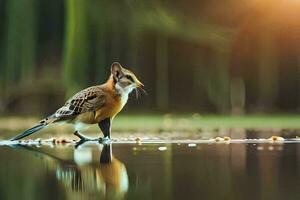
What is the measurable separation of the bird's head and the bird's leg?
17 cm

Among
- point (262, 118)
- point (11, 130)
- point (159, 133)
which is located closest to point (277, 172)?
point (159, 133)

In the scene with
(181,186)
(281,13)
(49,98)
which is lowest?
(181,186)

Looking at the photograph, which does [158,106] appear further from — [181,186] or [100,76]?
[181,186]

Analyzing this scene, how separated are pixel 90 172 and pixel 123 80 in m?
1.20

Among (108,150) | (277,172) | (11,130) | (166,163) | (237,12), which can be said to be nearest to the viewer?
(277,172)

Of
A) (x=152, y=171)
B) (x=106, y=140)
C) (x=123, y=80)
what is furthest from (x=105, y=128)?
(x=152, y=171)

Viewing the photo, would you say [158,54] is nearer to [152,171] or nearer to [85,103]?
[85,103]

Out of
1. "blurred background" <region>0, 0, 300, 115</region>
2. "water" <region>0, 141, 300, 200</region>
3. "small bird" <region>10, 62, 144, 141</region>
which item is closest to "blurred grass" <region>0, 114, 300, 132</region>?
"blurred background" <region>0, 0, 300, 115</region>

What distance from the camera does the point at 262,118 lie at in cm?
636

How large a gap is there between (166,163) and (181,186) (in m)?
0.67

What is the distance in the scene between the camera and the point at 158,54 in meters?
6.64

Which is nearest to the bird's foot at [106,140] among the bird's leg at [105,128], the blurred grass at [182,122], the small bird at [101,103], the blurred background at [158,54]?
the bird's leg at [105,128]

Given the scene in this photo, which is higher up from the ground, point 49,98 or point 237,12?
point 237,12

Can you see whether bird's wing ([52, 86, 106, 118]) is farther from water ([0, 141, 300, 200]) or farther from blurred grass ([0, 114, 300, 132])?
blurred grass ([0, 114, 300, 132])
